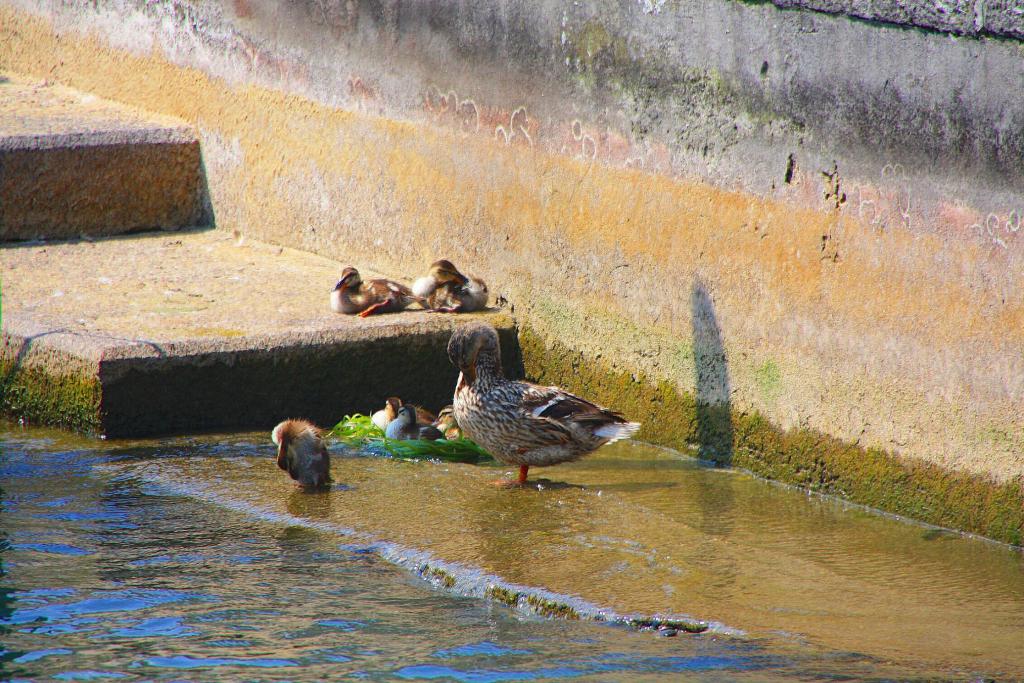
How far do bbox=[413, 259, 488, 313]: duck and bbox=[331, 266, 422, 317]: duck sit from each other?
0.11 meters

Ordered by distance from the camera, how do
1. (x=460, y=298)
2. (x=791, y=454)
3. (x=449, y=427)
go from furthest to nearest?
1. (x=460, y=298)
2. (x=449, y=427)
3. (x=791, y=454)

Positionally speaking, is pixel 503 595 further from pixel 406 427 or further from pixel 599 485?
pixel 406 427

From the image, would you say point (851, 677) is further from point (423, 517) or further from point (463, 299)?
point (463, 299)

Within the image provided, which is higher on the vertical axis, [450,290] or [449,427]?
[450,290]

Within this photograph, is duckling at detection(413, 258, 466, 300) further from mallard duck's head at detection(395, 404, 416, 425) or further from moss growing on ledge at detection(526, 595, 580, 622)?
moss growing on ledge at detection(526, 595, 580, 622)

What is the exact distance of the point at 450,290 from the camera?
7609 millimetres

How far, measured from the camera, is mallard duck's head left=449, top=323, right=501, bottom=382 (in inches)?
253

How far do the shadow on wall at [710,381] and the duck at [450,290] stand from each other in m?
1.40

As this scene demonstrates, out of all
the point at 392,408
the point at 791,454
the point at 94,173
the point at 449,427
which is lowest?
the point at 449,427

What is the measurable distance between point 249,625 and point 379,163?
4.28 metres

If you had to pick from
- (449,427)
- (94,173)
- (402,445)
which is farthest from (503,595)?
(94,173)

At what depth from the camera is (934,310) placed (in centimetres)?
575

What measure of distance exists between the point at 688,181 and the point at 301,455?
7.58 feet

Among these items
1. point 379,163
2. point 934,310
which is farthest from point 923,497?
point 379,163
